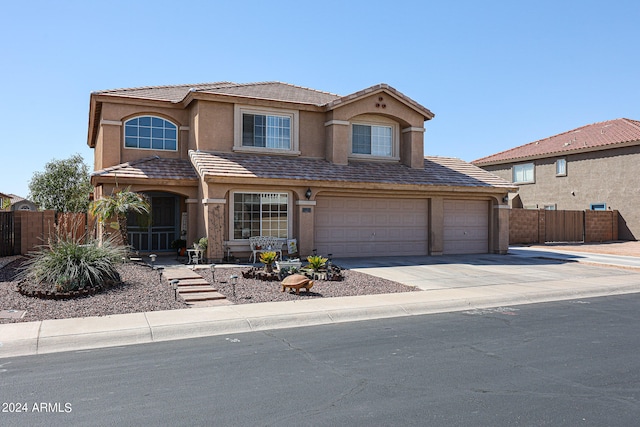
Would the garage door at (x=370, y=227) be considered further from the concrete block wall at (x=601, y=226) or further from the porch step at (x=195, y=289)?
the concrete block wall at (x=601, y=226)

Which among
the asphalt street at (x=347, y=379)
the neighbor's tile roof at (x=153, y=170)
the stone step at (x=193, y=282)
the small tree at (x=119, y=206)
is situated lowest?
the asphalt street at (x=347, y=379)

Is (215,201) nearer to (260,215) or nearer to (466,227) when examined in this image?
(260,215)

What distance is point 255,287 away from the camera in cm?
1224

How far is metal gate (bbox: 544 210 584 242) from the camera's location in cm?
2973

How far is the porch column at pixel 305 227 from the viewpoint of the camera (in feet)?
59.2

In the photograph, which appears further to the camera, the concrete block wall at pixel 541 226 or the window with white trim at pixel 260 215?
the concrete block wall at pixel 541 226

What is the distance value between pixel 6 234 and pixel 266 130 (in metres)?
9.73

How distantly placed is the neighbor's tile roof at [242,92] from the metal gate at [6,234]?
532 cm

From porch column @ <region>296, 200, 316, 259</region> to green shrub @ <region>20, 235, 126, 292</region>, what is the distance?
7.40 m

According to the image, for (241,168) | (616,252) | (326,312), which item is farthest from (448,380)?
(616,252)

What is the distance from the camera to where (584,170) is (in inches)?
1260

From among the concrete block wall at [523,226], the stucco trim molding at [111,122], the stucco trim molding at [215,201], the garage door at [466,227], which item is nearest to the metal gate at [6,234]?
the stucco trim molding at [111,122]

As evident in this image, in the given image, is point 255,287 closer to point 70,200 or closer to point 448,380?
point 448,380

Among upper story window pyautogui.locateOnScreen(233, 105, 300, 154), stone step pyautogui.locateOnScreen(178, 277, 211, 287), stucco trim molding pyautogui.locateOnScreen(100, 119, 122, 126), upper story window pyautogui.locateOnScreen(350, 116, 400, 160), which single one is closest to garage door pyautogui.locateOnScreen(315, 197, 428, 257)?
upper story window pyautogui.locateOnScreen(350, 116, 400, 160)
